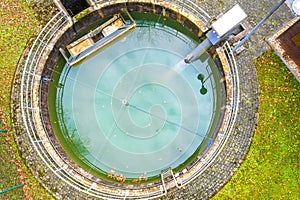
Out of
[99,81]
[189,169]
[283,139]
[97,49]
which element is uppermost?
[97,49]

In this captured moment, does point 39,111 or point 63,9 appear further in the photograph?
point 63,9

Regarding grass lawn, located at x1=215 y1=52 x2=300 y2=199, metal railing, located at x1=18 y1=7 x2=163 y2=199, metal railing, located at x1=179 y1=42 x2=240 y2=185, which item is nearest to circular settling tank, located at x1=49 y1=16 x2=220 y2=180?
metal railing, located at x1=179 y1=42 x2=240 y2=185

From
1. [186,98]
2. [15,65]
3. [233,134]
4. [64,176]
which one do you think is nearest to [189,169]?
[233,134]

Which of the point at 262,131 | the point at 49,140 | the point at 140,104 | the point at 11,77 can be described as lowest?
the point at 262,131

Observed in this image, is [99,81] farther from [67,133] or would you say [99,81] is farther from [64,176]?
[64,176]

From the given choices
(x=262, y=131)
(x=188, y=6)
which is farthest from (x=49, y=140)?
(x=262, y=131)

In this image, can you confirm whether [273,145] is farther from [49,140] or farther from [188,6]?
[49,140]
